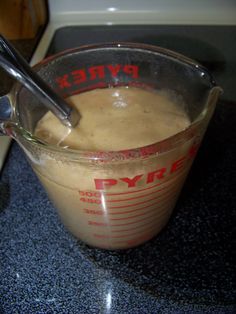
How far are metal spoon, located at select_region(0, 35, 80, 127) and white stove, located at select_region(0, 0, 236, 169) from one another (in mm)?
477

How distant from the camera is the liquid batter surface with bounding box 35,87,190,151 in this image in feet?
1.80

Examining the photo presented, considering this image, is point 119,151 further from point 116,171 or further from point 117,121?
point 117,121

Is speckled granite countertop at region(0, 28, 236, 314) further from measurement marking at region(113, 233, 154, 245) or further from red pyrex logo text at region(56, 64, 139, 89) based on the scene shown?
red pyrex logo text at region(56, 64, 139, 89)

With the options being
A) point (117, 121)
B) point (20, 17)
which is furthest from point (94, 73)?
point (20, 17)

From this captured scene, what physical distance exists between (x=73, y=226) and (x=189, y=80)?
0.27 m

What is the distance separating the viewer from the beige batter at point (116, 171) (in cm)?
46

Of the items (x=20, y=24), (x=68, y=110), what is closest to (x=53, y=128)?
(x=68, y=110)

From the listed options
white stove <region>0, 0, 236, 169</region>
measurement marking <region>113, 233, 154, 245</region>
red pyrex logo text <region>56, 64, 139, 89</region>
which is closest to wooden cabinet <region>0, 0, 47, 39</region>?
white stove <region>0, 0, 236, 169</region>

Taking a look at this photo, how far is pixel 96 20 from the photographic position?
3.41 feet

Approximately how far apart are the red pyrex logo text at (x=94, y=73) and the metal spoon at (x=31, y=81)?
0.29ft

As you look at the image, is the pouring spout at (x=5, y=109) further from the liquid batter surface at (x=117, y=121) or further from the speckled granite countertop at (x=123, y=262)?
the speckled granite countertop at (x=123, y=262)

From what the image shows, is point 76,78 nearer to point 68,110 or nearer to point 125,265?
point 68,110

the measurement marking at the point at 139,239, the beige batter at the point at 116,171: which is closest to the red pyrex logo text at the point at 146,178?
the beige batter at the point at 116,171

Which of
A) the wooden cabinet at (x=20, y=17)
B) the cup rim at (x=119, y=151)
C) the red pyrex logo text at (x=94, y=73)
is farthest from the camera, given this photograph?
the wooden cabinet at (x=20, y=17)
